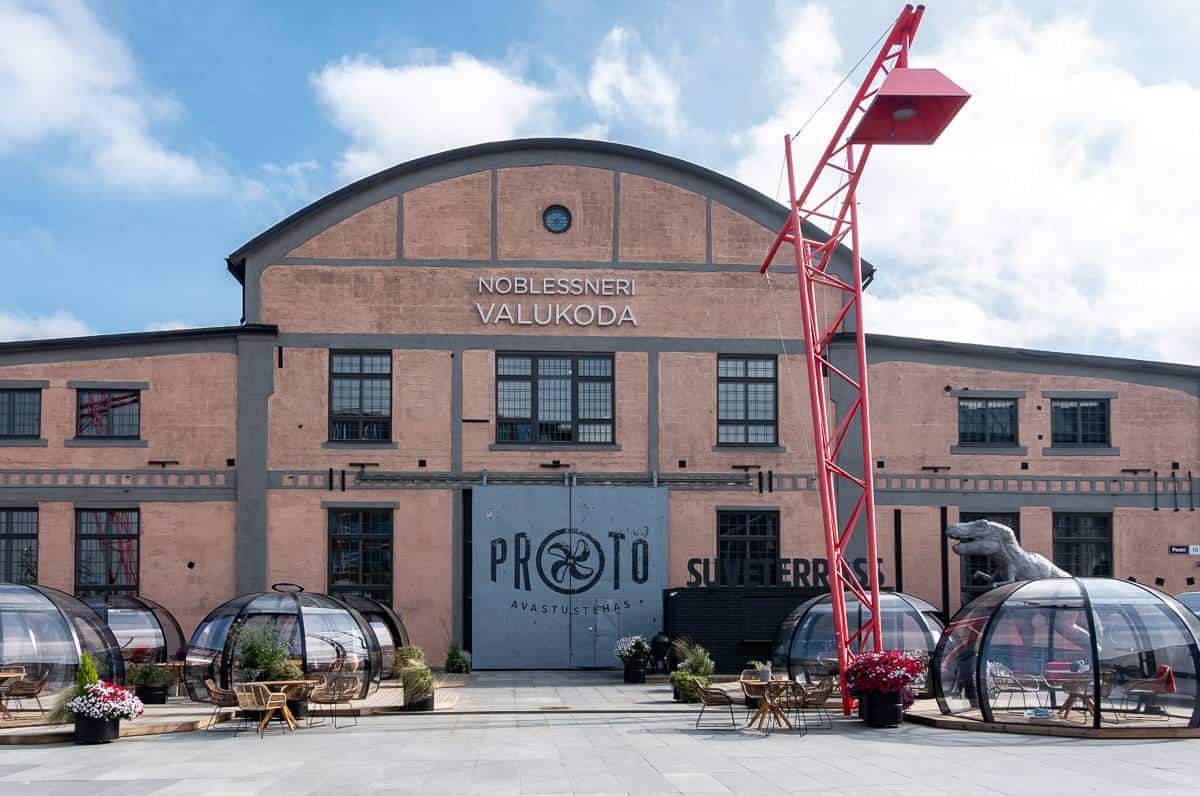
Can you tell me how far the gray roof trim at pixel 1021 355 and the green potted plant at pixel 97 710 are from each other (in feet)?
61.7

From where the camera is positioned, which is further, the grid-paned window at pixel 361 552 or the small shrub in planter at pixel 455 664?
the grid-paned window at pixel 361 552

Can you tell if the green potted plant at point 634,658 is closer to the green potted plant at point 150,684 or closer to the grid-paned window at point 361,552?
the grid-paned window at point 361,552

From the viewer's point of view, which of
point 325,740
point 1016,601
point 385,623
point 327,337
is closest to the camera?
point 325,740

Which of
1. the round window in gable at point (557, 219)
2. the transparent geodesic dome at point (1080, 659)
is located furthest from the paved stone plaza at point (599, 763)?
the round window in gable at point (557, 219)

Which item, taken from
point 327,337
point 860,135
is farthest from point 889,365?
point 327,337

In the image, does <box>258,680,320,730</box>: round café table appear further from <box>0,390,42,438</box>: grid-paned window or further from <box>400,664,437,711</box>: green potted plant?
<box>0,390,42,438</box>: grid-paned window

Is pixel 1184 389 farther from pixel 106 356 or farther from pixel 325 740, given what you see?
pixel 106 356

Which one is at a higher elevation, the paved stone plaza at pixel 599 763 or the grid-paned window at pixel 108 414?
the grid-paned window at pixel 108 414

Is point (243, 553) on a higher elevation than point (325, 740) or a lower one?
higher

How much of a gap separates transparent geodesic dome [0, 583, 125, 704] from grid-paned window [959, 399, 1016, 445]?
19.6 metres

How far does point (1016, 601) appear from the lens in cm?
1917

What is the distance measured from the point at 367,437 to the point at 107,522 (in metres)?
6.10

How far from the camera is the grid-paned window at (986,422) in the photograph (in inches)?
Answer: 1218

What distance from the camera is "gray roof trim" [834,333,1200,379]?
30734 millimetres
